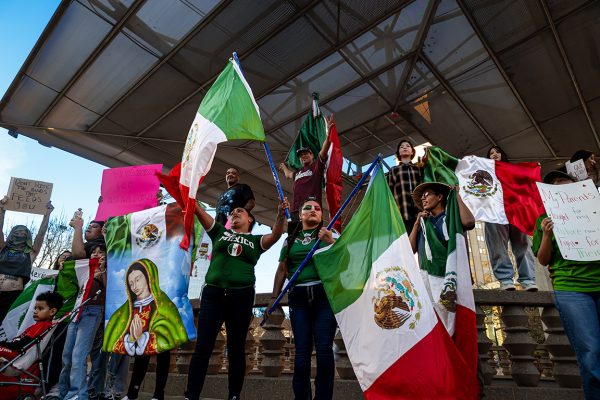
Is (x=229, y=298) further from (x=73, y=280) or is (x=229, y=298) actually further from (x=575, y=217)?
(x=575, y=217)

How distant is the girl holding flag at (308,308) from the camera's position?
300 centimetres

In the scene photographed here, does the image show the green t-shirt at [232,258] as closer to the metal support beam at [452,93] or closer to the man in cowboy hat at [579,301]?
the man in cowboy hat at [579,301]

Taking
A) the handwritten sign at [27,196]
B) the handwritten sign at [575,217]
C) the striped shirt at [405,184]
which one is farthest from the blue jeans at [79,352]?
the handwritten sign at [575,217]

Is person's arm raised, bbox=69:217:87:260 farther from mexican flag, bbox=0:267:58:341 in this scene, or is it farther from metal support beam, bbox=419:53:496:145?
metal support beam, bbox=419:53:496:145

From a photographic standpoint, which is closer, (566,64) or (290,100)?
(566,64)

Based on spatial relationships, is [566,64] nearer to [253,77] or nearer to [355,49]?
[355,49]

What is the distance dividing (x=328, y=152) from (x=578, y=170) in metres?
2.60

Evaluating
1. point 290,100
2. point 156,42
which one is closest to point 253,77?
point 290,100

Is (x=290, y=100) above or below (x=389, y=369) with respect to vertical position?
above

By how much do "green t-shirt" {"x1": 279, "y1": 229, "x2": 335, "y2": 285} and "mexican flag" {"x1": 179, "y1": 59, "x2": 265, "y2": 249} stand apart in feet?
3.11

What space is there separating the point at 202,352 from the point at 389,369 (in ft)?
4.75

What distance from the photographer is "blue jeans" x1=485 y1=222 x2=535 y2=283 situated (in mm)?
4710

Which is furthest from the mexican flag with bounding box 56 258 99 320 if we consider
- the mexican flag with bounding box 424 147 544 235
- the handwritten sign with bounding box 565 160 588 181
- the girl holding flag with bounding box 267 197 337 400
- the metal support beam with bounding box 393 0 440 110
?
the metal support beam with bounding box 393 0 440 110

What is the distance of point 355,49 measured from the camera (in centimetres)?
→ 838
